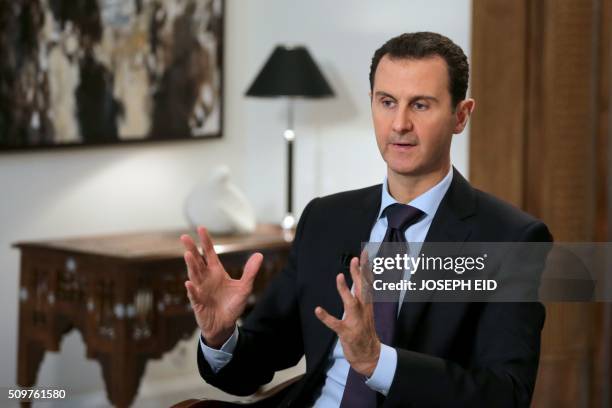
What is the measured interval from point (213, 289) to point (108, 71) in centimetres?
285

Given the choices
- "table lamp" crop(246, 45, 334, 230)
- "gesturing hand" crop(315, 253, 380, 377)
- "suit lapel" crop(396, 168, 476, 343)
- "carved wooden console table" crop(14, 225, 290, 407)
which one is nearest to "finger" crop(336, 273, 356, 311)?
"gesturing hand" crop(315, 253, 380, 377)

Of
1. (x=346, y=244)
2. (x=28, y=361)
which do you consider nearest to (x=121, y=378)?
(x=28, y=361)

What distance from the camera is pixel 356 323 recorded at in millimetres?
1927

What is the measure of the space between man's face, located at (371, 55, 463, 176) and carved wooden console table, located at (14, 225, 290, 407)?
2.10 meters

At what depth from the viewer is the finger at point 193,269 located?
2199 mm

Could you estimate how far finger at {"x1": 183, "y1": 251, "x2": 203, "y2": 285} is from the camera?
2199 mm

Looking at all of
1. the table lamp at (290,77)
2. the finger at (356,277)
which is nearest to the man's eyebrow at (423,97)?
the finger at (356,277)

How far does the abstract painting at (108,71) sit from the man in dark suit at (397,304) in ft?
7.95

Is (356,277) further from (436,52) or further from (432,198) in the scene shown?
(436,52)

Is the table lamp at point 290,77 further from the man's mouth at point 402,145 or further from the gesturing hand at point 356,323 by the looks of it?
the gesturing hand at point 356,323

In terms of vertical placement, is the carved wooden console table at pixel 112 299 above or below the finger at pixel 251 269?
below

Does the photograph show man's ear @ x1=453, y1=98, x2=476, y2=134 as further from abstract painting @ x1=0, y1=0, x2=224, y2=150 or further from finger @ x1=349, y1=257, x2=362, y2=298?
abstract painting @ x1=0, y1=0, x2=224, y2=150

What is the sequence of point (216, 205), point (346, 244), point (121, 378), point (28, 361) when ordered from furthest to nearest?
point (216, 205) → point (28, 361) → point (121, 378) → point (346, 244)

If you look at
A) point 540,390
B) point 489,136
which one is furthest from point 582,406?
point 489,136
